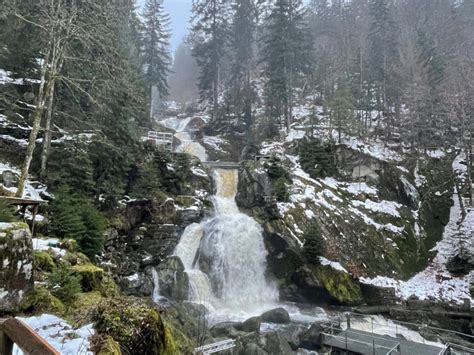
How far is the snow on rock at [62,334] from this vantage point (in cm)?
332

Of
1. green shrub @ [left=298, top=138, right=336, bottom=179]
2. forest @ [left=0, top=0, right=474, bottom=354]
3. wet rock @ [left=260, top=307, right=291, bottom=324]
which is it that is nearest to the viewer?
forest @ [left=0, top=0, right=474, bottom=354]

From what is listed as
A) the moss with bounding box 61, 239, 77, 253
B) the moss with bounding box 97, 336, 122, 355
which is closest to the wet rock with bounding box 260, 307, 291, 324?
the moss with bounding box 61, 239, 77, 253

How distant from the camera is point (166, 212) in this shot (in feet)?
59.8

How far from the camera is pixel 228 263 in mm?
16547

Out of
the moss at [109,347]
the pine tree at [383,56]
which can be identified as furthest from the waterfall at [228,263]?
the pine tree at [383,56]

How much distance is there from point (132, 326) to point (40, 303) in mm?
2047

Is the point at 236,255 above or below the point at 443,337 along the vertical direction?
above

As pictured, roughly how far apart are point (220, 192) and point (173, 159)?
402 centimetres

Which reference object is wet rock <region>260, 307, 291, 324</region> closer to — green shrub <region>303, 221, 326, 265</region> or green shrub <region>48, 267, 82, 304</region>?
green shrub <region>303, 221, 326, 265</region>

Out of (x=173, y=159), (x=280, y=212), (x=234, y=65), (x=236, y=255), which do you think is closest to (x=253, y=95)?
(x=234, y=65)

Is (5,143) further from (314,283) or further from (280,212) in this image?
(314,283)

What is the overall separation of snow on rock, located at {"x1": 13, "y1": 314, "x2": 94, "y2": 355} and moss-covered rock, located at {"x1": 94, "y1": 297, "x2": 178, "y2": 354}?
19cm

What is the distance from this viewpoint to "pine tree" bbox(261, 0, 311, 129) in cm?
3098

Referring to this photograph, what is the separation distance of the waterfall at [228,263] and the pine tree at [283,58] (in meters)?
15.9
